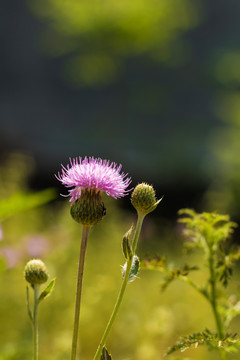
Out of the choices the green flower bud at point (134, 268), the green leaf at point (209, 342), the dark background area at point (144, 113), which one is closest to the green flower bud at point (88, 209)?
the green flower bud at point (134, 268)

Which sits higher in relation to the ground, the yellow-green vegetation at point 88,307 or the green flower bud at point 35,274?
the yellow-green vegetation at point 88,307

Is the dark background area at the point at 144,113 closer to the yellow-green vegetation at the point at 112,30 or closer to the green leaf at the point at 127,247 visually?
the yellow-green vegetation at the point at 112,30

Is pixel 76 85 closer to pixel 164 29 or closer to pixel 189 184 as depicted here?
pixel 164 29

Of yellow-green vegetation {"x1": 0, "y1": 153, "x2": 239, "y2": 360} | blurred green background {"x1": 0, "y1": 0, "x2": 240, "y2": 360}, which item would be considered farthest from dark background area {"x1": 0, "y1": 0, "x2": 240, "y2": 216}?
yellow-green vegetation {"x1": 0, "y1": 153, "x2": 239, "y2": 360}

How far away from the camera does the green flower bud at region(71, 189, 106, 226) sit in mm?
962

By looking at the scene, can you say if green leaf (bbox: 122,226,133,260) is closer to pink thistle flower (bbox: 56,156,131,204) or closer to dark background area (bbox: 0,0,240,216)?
pink thistle flower (bbox: 56,156,131,204)

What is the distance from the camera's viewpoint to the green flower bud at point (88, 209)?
3.16ft

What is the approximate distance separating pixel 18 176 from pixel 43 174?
519cm

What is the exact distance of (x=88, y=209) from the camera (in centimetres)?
97

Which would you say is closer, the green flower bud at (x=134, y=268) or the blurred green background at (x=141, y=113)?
the green flower bud at (x=134, y=268)

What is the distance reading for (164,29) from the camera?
8.12 meters

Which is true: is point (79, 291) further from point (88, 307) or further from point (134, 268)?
point (88, 307)

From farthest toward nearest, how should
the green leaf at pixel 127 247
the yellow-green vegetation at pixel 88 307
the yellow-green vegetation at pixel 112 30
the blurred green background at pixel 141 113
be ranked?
1. the yellow-green vegetation at pixel 112 30
2. the blurred green background at pixel 141 113
3. the yellow-green vegetation at pixel 88 307
4. the green leaf at pixel 127 247

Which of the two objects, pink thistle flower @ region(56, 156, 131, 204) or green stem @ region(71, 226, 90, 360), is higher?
pink thistle flower @ region(56, 156, 131, 204)
